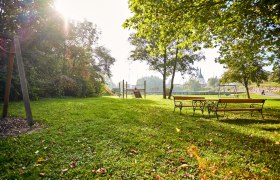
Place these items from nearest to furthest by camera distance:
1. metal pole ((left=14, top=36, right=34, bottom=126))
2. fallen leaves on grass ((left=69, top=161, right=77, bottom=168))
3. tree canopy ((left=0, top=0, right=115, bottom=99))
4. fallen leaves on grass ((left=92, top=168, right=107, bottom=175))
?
fallen leaves on grass ((left=92, top=168, right=107, bottom=175)) < fallen leaves on grass ((left=69, top=161, right=77, bottom=168)) < metal pole ((left=14, top=36, right=34, bottom=126)) < tree canopy ((left=0, top=0, right=115, bottom=99))

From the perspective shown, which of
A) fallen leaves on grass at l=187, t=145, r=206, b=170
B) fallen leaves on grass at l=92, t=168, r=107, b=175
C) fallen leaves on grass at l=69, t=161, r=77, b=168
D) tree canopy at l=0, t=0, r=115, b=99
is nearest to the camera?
fallen leaves on grass at l=92, t=168, r=107, b=175

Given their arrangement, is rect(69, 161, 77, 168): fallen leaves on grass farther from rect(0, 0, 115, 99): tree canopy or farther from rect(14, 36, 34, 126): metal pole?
rect(0, 0, 115, 99): tree canopy

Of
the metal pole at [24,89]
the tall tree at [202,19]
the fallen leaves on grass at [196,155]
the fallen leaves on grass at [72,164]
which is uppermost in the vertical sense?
the tall tree at [202,19]

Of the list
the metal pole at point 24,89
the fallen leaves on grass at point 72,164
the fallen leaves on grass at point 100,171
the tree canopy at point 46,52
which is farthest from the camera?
the tree canopy at point 46,52

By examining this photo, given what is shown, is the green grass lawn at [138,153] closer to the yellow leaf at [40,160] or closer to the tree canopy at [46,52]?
the yellow leaf at [40,160]

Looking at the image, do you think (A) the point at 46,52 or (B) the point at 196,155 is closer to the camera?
(B) the point at 196,155

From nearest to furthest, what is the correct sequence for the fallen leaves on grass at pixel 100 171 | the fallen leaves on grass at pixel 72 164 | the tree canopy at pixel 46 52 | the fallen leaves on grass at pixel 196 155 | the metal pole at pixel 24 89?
the fallen leaves on grass at pixel 100 171, the fallen leaves on grass at pixel 72 164, the fallen leaves on grass at pixel 196 155, the metal pole at pixel 24 89, the tree canopy at pixel 46 52

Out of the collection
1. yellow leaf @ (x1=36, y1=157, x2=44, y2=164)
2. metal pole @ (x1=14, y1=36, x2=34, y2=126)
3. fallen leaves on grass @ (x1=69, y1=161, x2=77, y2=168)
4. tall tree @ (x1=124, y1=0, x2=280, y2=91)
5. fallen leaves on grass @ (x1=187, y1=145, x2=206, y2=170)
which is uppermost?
tall tree @ (x1=124, y1=0, x2=280, y2=91)

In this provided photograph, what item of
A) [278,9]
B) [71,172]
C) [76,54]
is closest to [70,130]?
[71,172]

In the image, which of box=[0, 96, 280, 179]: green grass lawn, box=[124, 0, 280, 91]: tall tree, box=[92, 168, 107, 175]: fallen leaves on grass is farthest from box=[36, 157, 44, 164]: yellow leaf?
box=[124, 0, 280, 91]: tall tree

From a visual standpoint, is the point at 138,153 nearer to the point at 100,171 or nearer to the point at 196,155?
the point at 100,171

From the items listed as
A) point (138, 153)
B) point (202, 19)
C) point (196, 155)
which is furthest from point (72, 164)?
point (202, 19)

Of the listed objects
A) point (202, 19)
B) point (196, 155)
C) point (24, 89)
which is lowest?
point (196, 155)

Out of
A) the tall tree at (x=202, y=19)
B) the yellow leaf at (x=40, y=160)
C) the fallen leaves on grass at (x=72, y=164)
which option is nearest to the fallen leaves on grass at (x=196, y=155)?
the fallen leaves on grass at (x=72, y=164)
